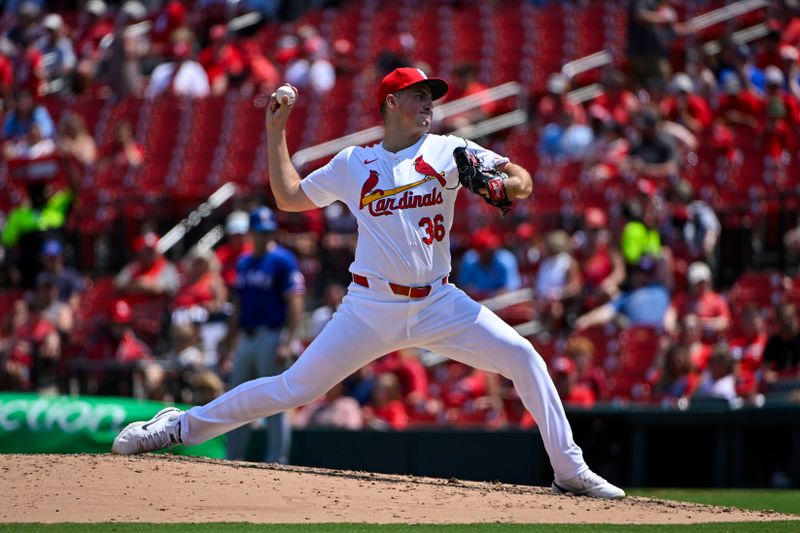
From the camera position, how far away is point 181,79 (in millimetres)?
18219

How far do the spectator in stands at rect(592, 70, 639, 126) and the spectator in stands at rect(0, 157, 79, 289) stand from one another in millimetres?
6056

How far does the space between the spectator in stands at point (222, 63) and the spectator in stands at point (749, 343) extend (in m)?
8.80

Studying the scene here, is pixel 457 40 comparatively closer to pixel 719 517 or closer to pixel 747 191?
pixel 747 191

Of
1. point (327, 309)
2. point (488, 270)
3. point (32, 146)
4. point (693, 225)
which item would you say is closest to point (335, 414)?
point (327, 309)

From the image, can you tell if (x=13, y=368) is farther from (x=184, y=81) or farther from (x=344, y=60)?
(x=344, y=60)

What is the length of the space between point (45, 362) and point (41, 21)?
10410 mm

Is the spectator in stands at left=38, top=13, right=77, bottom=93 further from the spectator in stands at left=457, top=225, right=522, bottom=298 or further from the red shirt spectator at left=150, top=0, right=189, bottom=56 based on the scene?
the spectator in stands at left=457, top=225, right=522, bottom=298

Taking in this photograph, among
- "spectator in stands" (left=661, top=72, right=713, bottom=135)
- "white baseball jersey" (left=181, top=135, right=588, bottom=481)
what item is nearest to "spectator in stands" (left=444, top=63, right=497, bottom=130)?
"spectator in stands" (left=661, top=72, right=713, bottom=135)

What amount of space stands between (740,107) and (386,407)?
19.8 ft

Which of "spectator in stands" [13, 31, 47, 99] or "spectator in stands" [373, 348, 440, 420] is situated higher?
"spectator in stands" [13, 31, 47, 99]

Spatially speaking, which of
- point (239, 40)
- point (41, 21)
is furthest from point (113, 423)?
point (41, 21)

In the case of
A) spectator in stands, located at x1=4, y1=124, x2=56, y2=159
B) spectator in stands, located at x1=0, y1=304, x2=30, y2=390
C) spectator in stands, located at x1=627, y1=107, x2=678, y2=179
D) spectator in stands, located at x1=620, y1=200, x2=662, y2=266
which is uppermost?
spectator in stands, located at x1=4, y1=124, x2=56, y2=159

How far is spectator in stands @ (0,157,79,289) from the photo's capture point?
15602 mm

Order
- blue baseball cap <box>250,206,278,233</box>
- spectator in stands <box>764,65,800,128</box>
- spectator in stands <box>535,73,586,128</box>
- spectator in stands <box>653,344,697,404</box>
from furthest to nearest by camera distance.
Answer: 1. spectator in stands <box>535,73,586,128</box>
2. spectator in stands <box>764,65,800,128</box>
3. spectator in stands <box>653,344,697,404</box>
4. blue baseball cap <box>250,206,278,233</box>
